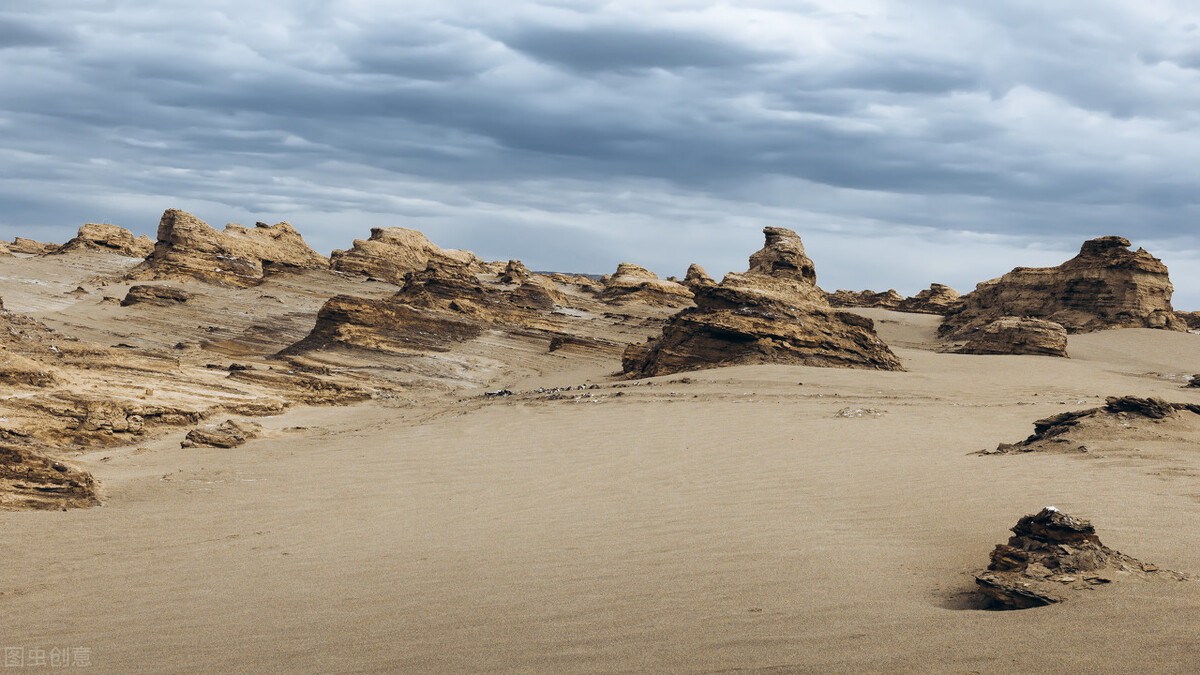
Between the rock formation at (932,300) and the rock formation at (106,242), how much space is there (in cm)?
4966

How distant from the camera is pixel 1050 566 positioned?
4922 mm

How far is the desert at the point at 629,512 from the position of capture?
4586mm

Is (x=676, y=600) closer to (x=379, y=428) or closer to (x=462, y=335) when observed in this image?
(x=379, y=428)

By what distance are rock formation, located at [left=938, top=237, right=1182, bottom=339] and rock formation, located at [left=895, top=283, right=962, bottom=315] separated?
520 inches

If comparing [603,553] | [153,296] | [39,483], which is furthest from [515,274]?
[603,553]

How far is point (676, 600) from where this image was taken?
5191 mm

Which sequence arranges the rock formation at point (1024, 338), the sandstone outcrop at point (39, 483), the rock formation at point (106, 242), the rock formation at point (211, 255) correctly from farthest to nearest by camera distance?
1. the rock formation at point (106, 242)
2. the rock formation at point (211, 255)
3. the rock formation at point (1024, 338)
4. the sandstone outcrop at point (39, 483)

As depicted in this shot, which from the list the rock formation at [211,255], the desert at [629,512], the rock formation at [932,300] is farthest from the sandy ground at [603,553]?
the rock formation at [932,300]

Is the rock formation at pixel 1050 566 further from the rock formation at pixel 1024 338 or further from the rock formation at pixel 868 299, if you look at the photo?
the rock formation at pixel 868 299

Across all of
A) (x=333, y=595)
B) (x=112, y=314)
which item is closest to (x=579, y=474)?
(x=333, y=595)

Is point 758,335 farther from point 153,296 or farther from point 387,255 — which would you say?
point 387,255

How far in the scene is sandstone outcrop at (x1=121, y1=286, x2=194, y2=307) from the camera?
34.8 meters

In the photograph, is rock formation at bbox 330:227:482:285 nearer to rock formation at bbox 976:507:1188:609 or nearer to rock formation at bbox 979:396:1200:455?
rock formation at bbox 979:396:1200:455

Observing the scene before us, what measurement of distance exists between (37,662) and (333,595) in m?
1.73
